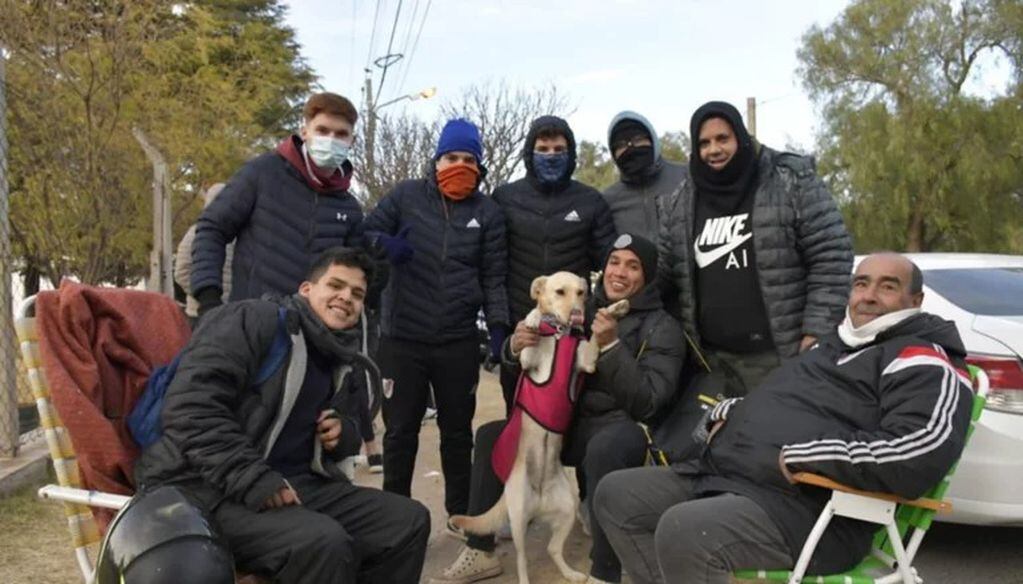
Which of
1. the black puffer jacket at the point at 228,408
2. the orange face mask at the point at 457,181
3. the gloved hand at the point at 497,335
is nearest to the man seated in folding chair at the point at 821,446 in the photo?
the black puffer jacket at the point at 228,408

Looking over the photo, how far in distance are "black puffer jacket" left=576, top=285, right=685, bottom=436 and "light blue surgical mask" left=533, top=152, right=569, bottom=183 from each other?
2.36 feet

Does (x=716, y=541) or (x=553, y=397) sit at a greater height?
(x=553, y=397)

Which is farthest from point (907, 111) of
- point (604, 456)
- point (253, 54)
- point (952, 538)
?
point (604, 456)

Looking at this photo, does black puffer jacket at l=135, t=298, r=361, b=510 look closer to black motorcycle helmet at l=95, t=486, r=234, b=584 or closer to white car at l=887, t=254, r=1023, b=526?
black motorcycle helmet at l=95, t=486, r=234, b=584

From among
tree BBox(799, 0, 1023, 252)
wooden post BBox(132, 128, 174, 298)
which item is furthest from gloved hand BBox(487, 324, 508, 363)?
tree BBox(799, 0, 1023, 252)

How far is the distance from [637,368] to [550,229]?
1.09 meters

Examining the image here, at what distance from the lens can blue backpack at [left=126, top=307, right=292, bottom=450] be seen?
2.56 m

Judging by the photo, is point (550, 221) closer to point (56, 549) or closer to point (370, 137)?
point (56, 549)

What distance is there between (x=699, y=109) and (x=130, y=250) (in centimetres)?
1104

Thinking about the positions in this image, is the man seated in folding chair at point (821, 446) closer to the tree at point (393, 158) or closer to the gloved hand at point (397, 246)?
the gloved hand at point (397, 246)

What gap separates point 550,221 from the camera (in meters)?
4.25

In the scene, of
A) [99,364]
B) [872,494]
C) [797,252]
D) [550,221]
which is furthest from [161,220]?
[872,494]

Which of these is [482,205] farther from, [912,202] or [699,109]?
[912,202]

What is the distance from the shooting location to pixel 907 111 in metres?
23.6
